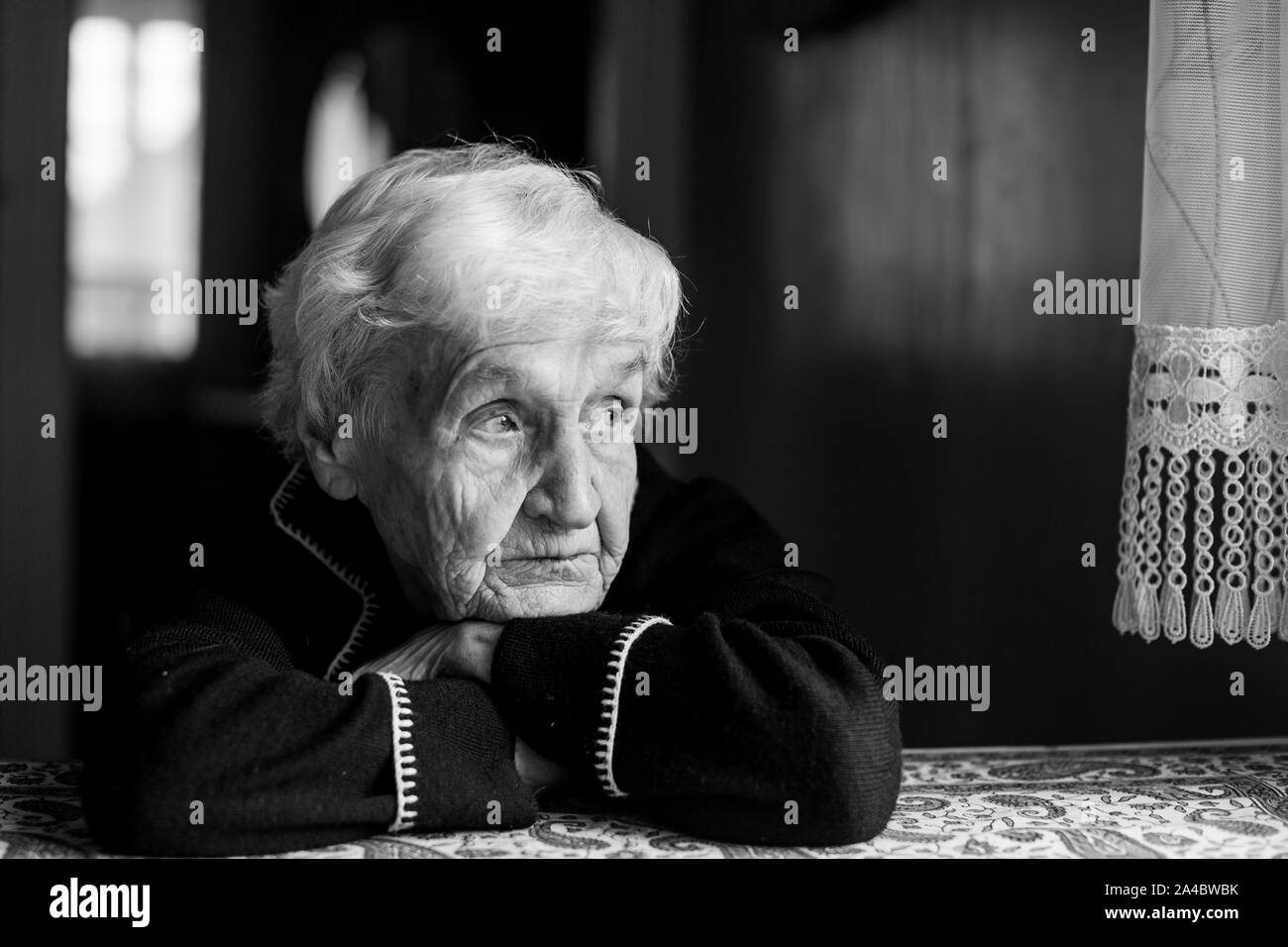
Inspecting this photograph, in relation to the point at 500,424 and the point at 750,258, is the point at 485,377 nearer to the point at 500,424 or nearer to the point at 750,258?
the point at 500,424

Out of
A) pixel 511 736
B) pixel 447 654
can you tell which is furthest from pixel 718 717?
pixel 447 654

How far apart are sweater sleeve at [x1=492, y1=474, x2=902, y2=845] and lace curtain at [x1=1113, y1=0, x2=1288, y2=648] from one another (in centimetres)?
41

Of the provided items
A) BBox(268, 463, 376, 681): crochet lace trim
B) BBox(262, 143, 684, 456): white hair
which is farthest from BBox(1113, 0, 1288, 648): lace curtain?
BBox(268, 463, 376, 681): crochet lace trim

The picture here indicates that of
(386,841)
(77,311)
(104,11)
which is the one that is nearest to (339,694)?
(386,841)

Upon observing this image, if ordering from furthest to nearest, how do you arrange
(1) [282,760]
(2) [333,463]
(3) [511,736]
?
(2) [333,463]
(3) [511,736]
(1) [282,760]

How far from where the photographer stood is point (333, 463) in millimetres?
1542

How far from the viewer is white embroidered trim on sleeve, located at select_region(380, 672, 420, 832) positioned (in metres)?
1.20

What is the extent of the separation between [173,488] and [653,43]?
4.47ft

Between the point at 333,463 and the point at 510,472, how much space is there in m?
0.27

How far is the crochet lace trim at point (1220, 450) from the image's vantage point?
1361mm

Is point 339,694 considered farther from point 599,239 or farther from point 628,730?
point 599,239

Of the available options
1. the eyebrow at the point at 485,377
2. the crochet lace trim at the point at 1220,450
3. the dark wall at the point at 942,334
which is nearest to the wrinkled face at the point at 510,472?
the eyebrow at the point at 485,377

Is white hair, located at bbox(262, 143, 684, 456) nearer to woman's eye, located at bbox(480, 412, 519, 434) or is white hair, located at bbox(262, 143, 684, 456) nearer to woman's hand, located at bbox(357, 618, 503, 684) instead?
woman's eye, located at bbox(480, 412, 519, 434)
